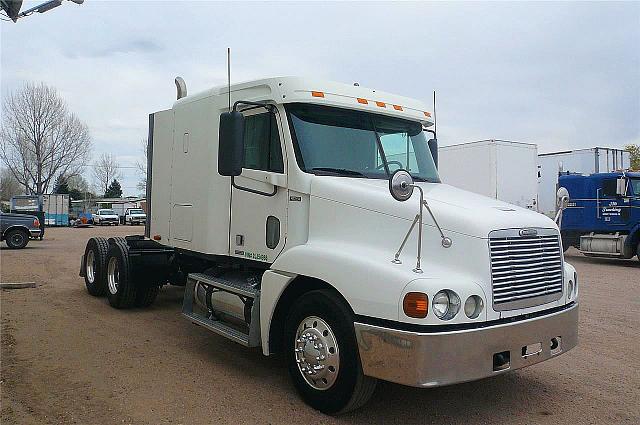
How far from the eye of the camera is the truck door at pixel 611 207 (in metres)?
16.9

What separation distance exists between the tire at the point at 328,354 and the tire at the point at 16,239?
20298 millimetres

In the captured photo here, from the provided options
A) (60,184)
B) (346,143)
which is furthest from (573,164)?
(60,184)

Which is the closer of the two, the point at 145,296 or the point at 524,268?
the point at 524,268

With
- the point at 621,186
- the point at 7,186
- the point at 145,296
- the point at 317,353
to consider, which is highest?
the point at 7,186

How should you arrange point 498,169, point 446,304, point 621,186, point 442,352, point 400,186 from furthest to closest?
point 498,169 → point 621,186 → point 400,186 → point 446,304 → point 442,352

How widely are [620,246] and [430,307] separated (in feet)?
50.0

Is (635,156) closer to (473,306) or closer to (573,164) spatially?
(573,164)

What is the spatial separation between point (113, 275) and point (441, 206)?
6419 millimetres

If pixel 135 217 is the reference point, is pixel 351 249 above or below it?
below

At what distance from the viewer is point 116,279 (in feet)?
29.7

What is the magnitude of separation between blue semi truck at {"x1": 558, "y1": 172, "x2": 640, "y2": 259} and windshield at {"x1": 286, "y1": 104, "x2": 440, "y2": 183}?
1228 centimetres

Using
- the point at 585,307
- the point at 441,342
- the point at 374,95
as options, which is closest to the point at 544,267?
the point at 441,342

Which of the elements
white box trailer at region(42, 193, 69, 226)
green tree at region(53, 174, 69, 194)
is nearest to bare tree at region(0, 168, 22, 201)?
green tree at region(53, 174, 69, 194)

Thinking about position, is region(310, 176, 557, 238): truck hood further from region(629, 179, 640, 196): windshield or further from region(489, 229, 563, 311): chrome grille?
region(629, 179, 640, 196): windshield
